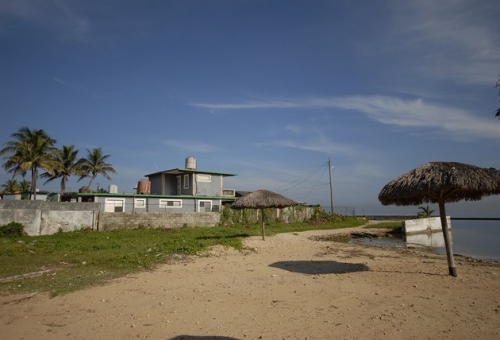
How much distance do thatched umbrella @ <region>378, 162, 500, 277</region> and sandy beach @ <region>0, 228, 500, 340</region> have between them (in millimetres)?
1940

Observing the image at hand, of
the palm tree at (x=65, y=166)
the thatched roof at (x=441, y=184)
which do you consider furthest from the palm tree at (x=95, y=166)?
the thatched roof at (x=441, y=184)

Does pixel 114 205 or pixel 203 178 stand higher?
pixel 203 178

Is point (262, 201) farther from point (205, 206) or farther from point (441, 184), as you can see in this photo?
point (205, 206)

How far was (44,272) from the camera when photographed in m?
9.54

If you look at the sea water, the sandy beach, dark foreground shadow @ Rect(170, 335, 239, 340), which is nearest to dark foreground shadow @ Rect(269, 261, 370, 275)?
the sandy beach

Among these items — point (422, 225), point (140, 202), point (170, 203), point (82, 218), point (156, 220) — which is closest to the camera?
point (82, 218)

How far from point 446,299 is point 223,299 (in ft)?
14.6

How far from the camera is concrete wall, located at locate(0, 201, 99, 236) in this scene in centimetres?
1877

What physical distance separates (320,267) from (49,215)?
55.4ft

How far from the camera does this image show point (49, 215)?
19.8 metres

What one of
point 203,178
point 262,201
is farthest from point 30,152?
point 262,201

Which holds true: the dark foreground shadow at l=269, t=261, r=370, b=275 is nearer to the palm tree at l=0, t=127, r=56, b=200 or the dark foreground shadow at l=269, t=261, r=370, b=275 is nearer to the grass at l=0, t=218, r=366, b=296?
the grass at l=0, t=218, r=366, b=296

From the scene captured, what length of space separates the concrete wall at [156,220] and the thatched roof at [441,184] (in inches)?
706

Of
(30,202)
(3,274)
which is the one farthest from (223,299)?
A: (30,202)
